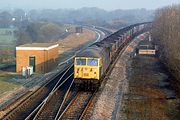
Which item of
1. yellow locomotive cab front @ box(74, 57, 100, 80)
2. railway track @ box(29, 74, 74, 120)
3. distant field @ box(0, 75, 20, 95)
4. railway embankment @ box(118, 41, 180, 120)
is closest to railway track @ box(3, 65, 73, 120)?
railway track @ box(29, 74, 74, 120)

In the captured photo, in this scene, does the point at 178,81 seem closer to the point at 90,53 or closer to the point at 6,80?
the point at 90,53

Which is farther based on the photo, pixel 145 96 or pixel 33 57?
pixel 33 57

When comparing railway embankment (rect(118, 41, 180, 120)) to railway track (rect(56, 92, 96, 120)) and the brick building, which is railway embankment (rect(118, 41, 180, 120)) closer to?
railway track (rect(56, 92, 96, 120))

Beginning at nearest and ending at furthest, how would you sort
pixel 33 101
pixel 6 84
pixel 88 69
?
pixel 33 101 → pixel 88 69 → pixel 6 84

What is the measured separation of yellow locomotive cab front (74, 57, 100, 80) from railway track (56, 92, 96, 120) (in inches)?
48.5

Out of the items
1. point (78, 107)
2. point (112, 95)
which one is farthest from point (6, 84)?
point (78, 107)

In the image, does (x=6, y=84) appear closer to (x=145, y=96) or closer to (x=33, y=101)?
(x=33, y=101)

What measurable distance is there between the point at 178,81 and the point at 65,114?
1425 cm

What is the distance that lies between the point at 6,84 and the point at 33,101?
6971mm

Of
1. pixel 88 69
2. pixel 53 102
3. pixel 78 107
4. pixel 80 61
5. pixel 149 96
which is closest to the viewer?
pixel 78 107

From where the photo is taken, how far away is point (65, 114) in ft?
65.2

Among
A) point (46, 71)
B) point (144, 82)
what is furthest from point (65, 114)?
point (46, 71)

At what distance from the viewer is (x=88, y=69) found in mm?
24938

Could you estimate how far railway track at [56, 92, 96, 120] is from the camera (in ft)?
64.1
